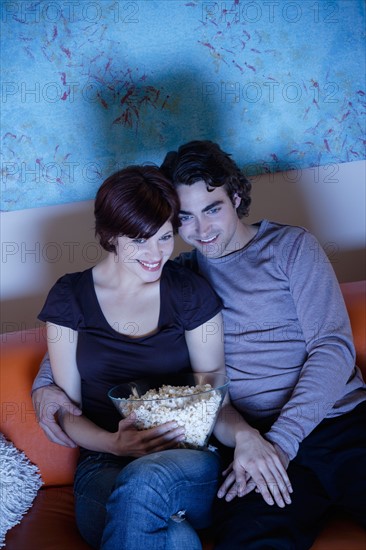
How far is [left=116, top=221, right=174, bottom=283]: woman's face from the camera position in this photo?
1730mm

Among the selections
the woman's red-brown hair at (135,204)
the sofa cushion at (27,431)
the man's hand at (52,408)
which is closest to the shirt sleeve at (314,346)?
the woman's red-brown hair at (135,204)

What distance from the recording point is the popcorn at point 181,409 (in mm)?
1572

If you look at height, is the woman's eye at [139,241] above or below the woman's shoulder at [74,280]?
above

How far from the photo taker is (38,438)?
191cm

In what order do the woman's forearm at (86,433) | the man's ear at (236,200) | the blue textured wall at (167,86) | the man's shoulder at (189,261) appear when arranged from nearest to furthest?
the woman's forearm at (86,433) < the man's ear at (236,200) < the man's shoulder at (189,261) < the blue textured wall at (167,86)

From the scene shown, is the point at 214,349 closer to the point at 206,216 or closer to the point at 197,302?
the point at 197,302

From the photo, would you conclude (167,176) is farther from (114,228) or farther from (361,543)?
(361,543)

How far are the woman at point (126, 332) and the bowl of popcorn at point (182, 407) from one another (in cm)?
3

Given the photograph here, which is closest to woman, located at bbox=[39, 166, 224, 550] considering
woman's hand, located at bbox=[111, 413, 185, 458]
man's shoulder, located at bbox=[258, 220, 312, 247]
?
woman's hand, located at bbox=[111, 413, 185, 458]

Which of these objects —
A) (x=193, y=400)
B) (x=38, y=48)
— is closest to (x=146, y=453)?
(x=193, y=400)

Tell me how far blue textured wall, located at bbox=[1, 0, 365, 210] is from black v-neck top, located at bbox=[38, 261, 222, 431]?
2.10ft

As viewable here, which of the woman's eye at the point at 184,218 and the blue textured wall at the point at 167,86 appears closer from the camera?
the woman's eye at the point at 184,218

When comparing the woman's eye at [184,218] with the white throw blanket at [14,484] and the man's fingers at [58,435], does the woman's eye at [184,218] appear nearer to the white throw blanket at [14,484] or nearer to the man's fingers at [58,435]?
the man's fingers at [58,435]

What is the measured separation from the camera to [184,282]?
6.05 ft
